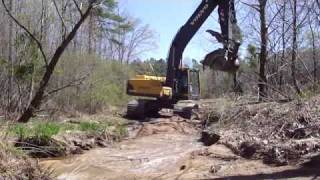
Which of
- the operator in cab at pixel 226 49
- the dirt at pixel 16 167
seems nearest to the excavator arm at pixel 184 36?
the operator in cab at pixel 226 49

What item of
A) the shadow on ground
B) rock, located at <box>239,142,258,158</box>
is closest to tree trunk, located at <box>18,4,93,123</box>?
rock, located at <box>239,142,258,158</box>

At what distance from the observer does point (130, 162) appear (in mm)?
14180

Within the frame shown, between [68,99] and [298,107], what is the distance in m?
17.9

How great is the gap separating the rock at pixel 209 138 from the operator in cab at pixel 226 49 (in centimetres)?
401

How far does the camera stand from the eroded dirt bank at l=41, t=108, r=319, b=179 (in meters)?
10.4

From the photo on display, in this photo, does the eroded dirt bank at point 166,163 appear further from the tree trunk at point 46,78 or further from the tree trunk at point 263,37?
the tree trunk at point 263,37

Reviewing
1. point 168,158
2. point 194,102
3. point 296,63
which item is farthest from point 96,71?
point 168,158

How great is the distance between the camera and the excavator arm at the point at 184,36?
25.0m

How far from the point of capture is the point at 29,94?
24594mm

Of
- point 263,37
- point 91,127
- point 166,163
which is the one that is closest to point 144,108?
point 91,127

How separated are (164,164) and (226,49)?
9237mm

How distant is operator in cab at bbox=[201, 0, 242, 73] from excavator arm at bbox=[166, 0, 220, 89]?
132cm

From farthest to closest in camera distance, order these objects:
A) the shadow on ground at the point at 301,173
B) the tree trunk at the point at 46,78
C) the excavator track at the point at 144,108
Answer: the excavator track at the point at 144,108
the tree trunk at the point at 46,78
the shadow on ground at the point at 301,173

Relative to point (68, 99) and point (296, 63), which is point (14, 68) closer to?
point (68, 99)
